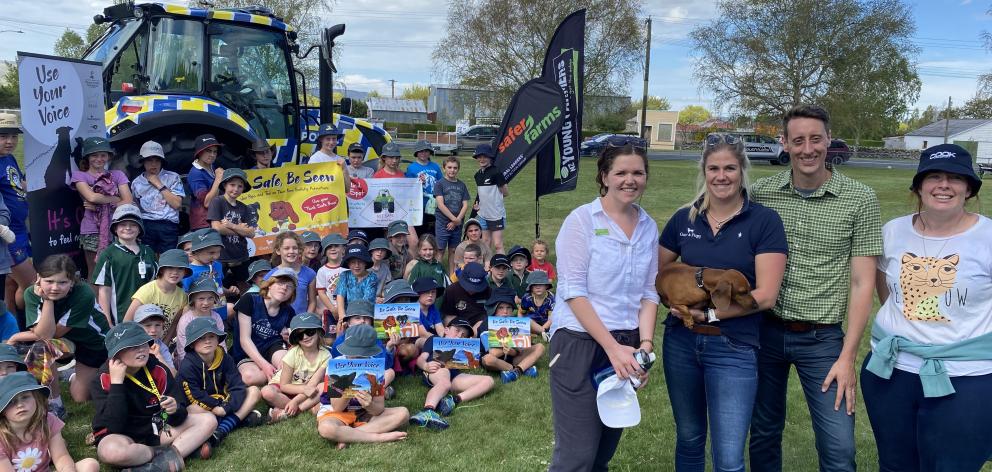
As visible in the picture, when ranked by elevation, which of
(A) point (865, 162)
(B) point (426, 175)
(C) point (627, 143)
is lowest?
(B) point (426, 175)

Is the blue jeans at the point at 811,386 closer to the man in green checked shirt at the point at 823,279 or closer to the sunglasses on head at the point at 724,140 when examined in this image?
the man in green checked shirt at the point at 823,279

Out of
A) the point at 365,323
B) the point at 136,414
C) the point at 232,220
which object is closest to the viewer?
the point at 136,414

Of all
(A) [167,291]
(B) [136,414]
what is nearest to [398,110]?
(A) [167,291]

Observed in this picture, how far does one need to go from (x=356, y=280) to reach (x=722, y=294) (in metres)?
4.29

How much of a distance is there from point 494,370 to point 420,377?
65 centimetres

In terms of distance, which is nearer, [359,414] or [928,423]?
[928,423]

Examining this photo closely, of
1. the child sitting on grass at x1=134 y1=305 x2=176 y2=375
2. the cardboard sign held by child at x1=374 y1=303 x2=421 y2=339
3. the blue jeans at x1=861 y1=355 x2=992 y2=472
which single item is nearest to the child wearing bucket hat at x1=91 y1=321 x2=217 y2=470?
the child sitting on grass at x1=134 y1=305 x2=176 y2=375

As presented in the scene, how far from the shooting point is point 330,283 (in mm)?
6387

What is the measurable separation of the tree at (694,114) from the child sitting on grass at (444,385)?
100912 millimetres

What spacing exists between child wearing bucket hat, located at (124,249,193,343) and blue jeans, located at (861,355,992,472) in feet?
15.6

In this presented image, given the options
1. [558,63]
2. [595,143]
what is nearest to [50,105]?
[558,63]

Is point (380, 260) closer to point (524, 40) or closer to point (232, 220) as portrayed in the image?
point (232, 220)

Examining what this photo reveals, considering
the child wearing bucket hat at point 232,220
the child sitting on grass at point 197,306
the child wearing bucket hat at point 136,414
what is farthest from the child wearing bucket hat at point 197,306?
the child wearing bucket hat at point 232,220

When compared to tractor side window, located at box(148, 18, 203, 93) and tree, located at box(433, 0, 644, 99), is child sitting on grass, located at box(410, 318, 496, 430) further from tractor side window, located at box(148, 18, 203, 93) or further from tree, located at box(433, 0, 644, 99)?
tree, located at box(433, 0, 644, 99)
